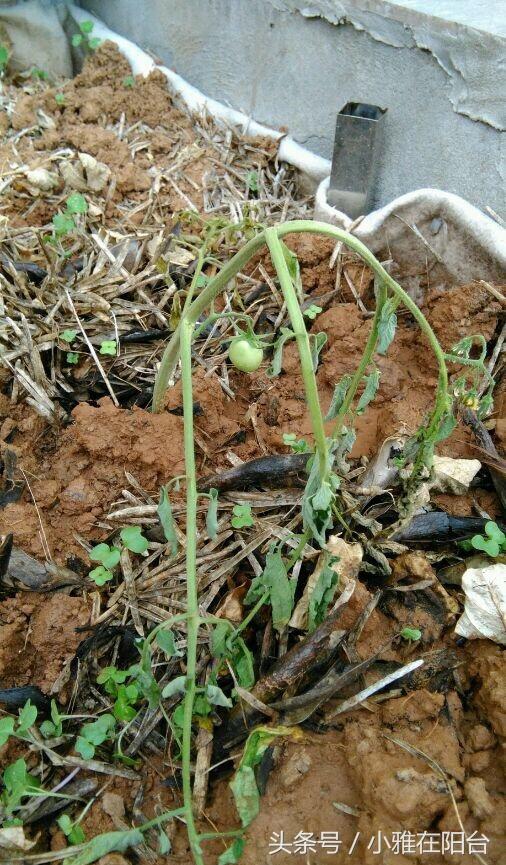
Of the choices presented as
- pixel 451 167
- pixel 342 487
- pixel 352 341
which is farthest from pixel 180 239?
pixel 342 487

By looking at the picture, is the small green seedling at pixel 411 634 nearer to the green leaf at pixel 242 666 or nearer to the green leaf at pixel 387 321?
the green leaf at pixel 242 666

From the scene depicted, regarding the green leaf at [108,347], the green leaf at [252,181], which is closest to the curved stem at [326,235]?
the green leaf at [108,347]

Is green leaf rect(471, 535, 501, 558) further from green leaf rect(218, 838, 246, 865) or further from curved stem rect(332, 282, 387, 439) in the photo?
green leaf rect(218, 838, 246, 865)

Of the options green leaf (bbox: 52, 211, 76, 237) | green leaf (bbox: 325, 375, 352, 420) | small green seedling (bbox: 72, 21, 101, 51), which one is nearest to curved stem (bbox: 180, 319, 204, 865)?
green leaf (bbox: 325, 375, 352, 420)

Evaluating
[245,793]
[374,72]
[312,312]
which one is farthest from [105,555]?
[374,72]

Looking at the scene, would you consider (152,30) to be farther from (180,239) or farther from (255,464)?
(255,464)

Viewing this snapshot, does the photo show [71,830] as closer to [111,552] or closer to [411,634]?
[111,552]
